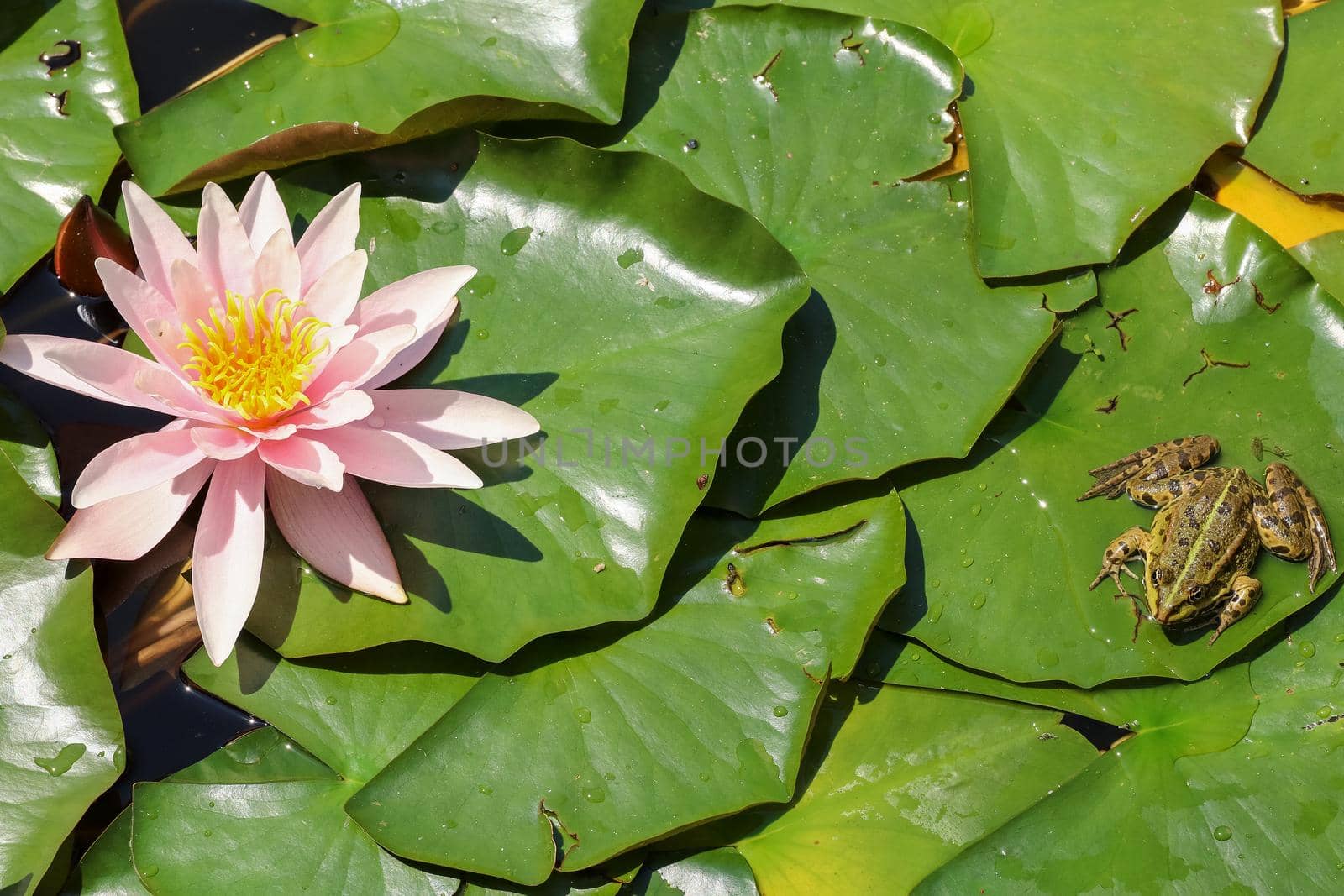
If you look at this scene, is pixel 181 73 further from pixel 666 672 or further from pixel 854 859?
pixel 854 859

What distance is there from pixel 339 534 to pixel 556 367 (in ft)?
2.33

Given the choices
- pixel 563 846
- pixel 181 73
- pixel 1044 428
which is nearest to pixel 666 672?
pixel 563 846

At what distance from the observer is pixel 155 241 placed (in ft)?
7.34

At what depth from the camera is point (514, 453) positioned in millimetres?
2422

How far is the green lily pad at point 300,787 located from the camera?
227 cm

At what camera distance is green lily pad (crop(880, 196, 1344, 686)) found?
259cm

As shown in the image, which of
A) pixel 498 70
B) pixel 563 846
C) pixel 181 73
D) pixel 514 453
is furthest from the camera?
pixel 181 73

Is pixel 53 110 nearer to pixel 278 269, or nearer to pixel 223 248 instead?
pixel 223 248

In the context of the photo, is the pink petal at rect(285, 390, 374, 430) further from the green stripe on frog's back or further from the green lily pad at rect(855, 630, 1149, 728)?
the green stripe on frog's back

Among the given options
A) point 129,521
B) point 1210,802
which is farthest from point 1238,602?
point 129,521

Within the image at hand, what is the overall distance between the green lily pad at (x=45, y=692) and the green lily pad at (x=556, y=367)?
465mm

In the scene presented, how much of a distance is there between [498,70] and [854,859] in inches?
Answer: 97.8

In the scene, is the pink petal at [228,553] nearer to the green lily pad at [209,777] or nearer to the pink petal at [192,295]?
the pink petal at [192,295]

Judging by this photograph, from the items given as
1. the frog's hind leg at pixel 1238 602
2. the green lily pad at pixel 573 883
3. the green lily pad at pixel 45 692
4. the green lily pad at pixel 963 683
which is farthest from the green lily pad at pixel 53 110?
the frog's hind leg at pixel 1238 602
